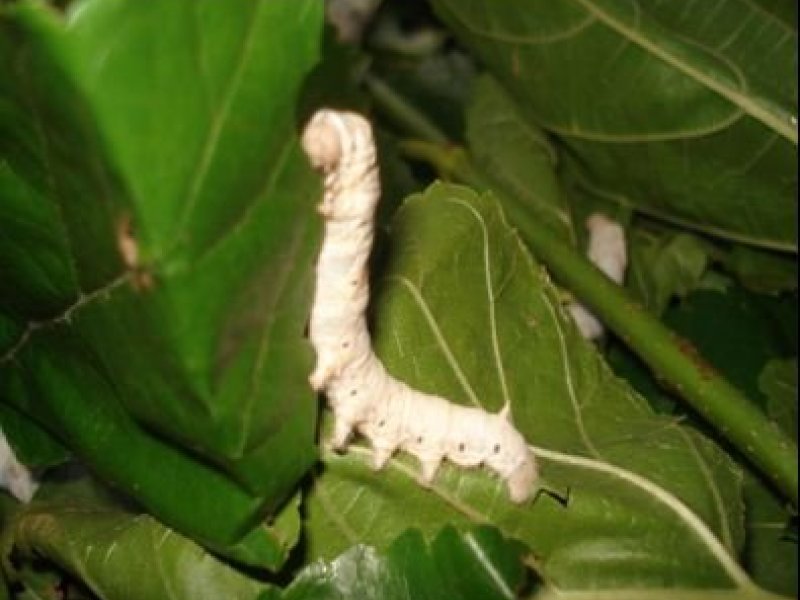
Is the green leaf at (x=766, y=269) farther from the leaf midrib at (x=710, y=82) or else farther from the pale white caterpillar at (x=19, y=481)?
the pale white caterpillar at (x=19, y=481)

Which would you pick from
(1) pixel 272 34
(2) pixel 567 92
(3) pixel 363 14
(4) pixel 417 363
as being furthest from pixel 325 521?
(3) pixel 363 14

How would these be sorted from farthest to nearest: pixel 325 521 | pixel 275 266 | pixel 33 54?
pixel 325 521, pixel 275 266, pixel 33 54

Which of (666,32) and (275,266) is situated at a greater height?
(275,266)

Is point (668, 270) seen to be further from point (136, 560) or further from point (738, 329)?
point (136, 560)

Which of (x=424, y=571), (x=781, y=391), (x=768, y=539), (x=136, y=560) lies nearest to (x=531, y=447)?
(x=424, y=571)

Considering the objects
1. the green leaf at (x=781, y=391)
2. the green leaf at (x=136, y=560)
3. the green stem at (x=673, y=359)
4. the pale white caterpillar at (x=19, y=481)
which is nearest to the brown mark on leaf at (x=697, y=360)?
the green stem at (x=673, y=359)

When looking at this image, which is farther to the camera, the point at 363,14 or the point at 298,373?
the point at 363,14

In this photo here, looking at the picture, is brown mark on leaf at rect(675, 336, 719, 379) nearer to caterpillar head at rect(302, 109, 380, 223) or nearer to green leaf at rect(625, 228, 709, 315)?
green leaf at rect(625, 228, 709, 315)

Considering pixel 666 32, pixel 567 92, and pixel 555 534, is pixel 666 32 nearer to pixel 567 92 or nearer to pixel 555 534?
pixel 567 92
